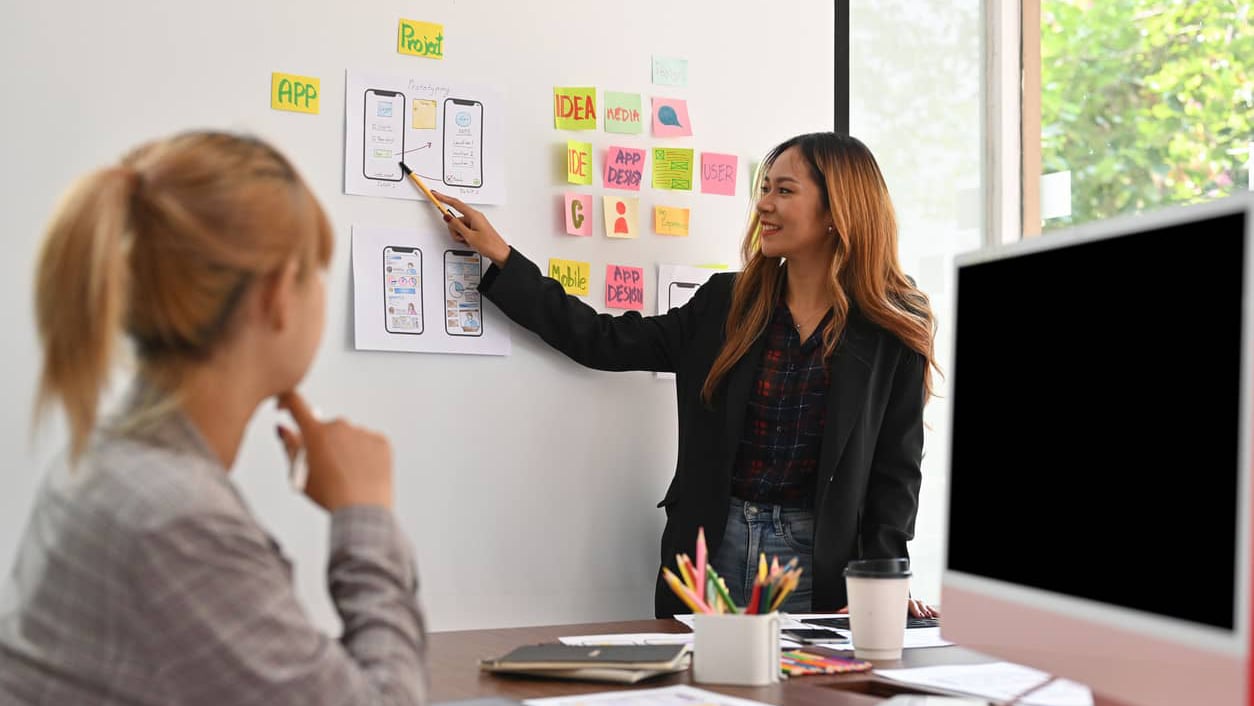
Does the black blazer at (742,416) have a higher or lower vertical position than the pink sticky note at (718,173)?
lower

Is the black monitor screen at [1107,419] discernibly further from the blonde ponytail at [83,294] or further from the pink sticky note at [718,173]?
the pink sticky note at [718,173]

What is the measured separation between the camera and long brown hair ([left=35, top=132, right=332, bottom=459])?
917 mm

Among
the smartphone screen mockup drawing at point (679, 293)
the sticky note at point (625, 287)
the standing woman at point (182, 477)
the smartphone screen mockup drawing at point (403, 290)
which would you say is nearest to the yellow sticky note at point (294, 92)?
the smartphone screen mockup drawing at point (403, 290)

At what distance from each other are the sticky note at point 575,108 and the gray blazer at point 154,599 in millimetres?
1565

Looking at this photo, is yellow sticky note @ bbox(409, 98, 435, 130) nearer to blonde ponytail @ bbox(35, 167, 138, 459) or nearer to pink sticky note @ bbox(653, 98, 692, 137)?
pink sticky note @ bbox(653, 98, 692, 137)

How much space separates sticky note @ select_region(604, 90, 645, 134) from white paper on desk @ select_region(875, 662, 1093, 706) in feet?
4.46

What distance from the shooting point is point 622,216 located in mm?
2475

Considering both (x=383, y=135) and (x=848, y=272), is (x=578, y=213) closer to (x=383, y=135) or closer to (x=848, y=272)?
(x=383, y=135)

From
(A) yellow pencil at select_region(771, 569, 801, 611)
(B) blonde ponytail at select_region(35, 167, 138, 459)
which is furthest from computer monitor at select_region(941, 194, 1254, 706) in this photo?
(B) blonde ponytail at select_region(35, 167, 138, 459)

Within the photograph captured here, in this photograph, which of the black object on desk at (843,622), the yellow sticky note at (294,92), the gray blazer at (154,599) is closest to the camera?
the gray blazer at (154,599)

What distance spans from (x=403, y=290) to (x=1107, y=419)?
144 centimetres

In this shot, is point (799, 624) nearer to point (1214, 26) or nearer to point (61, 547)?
point (61, 547)

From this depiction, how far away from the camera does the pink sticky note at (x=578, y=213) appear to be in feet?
7.89

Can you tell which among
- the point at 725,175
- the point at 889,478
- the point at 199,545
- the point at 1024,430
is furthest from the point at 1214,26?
the point at 199,545
